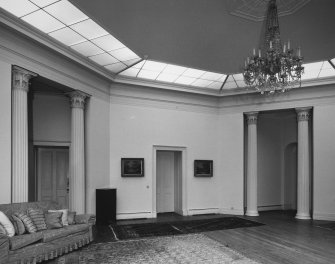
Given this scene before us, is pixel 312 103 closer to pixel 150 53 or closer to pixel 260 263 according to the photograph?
pixel 150 53

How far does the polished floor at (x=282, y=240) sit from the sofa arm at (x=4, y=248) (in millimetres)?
3046

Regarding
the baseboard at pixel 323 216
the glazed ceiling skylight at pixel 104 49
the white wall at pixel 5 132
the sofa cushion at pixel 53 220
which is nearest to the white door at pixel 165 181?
the glazed ceiling skylight at pixel 104 49

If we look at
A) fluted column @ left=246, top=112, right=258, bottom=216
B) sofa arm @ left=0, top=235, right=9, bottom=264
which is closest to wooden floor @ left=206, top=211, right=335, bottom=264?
fluted column @ left=246, top=112, right=258, bottom=216

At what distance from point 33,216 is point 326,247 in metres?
7.49

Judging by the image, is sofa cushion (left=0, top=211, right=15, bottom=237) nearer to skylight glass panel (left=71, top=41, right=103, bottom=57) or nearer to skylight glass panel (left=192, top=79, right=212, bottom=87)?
skylight glass panel (left=71, top=41, right=103, bottom=57)

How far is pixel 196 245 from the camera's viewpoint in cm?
781

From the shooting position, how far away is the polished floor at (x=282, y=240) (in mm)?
6891

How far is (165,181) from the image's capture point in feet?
44.3

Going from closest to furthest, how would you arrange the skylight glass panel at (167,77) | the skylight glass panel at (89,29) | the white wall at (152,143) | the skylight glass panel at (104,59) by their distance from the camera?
the skylight glass panel at (89,29) < the skylight glass panel at (104,59) < the white wall at (152,143) < the skylight glass panel at (167,77)

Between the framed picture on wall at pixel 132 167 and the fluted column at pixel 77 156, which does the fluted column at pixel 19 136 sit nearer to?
the fluted column at pixel 77 156

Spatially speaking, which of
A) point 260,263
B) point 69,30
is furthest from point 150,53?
point 260,263

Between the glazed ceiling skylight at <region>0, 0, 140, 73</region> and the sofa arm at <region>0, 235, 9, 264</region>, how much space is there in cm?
499

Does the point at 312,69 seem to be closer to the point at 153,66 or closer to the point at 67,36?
the point at 153,66

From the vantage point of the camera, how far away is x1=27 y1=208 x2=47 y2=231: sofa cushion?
674 cm
